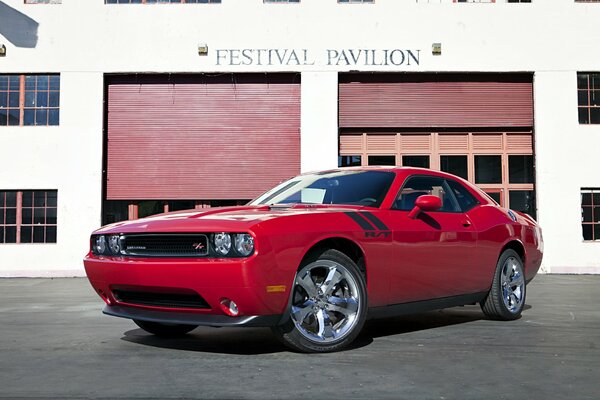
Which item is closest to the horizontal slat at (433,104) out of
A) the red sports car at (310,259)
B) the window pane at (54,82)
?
the window pane at (54,82)

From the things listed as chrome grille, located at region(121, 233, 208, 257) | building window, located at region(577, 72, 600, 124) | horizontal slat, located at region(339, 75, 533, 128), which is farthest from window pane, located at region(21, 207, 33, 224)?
building window, located at region(577, 72, 600, 124)

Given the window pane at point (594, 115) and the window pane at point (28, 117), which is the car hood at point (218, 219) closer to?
the window pane at point (28, 117)

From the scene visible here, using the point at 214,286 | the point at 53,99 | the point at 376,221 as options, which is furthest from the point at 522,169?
the point at 214,286

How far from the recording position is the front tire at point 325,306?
15.2ft

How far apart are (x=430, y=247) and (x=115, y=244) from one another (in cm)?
242

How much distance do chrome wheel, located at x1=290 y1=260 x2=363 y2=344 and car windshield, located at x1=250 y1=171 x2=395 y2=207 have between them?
85cm

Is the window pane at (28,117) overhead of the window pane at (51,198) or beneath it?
overhead

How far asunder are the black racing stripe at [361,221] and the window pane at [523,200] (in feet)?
40.3

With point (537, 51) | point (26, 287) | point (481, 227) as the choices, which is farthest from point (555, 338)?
point (537, 51)

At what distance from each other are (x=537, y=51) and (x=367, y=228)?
13035 millimetres

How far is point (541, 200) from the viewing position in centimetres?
1625

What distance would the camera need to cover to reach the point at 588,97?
16578 mm

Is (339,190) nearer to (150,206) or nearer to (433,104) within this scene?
(433,104)

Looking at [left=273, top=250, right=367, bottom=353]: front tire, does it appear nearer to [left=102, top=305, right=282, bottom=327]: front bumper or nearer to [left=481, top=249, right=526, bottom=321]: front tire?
[left=102, top=305, right=282, bottom=327]: front bumper
